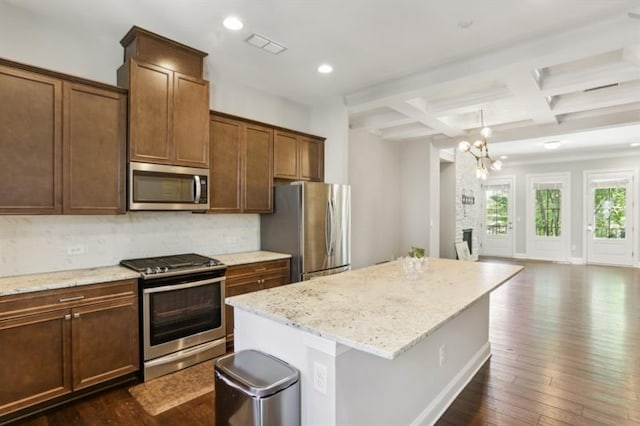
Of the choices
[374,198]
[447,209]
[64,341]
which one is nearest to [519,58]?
[374,198]

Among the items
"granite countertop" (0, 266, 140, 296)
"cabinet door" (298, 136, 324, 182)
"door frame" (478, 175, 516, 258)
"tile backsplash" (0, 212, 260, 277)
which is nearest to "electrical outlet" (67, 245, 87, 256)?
"tile backsplash" (0, 212, 260, 277)

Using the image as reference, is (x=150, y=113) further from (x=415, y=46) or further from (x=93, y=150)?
(x=415, y=46)

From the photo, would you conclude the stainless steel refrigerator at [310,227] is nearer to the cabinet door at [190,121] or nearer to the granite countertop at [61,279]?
the cabinet door at [190,121]

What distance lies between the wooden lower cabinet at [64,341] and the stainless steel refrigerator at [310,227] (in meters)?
1.71

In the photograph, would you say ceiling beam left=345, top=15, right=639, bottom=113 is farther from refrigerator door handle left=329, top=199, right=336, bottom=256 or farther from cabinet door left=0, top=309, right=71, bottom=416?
cabinet door left=0, top=309, right=71, bottom=416

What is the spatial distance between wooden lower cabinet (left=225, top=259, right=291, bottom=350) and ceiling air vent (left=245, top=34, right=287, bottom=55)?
2.11 metres

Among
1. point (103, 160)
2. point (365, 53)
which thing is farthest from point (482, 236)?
point (103, 160)

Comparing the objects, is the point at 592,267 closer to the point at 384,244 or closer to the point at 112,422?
the point at 384,244

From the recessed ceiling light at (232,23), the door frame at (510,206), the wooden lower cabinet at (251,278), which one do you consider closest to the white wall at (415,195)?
the wooden lower cabinet at (251,278)

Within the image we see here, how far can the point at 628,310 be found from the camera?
15.6 feet

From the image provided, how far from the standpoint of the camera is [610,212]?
8.56 metres

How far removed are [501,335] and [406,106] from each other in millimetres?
2954

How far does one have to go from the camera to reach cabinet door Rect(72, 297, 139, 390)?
248cm

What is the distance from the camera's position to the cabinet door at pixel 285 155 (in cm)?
418
